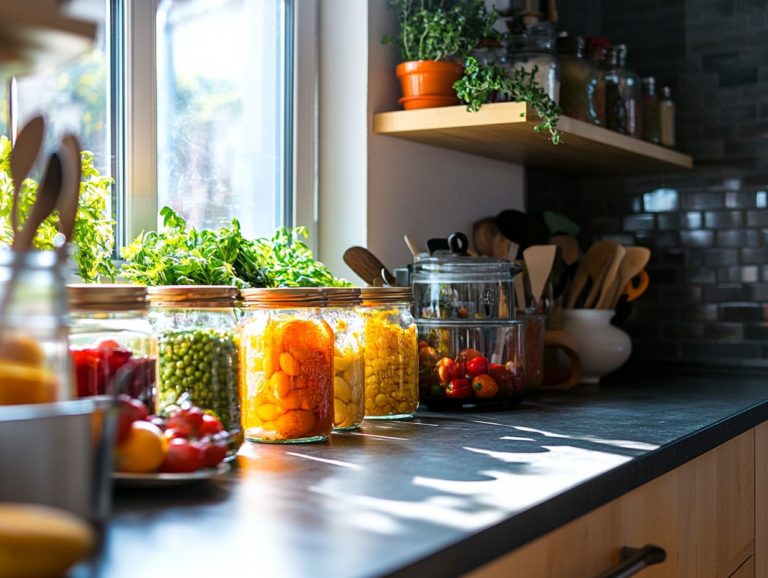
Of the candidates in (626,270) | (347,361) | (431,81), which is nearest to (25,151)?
(347,361)

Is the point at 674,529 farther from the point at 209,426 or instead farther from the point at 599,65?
the point at 599,65

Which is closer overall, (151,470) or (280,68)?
(151,470)

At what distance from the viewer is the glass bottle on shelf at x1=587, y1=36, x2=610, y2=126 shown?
2.30m

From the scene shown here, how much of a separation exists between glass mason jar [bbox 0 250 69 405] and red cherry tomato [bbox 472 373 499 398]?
1.00 metres

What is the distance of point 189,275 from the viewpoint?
1.60m

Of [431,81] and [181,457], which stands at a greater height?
[431,81]

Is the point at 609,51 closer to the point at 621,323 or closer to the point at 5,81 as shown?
the point at 621,323

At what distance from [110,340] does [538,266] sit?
3.91 ft

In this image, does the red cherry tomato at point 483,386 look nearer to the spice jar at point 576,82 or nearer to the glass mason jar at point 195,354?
the glass mason jar at point 195,354

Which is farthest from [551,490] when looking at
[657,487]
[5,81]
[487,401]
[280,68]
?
[280,68]

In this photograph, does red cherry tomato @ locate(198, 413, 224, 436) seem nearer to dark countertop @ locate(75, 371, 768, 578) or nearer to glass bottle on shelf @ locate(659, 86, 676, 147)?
dark countertop @ locate(75, 371, 768, 578)

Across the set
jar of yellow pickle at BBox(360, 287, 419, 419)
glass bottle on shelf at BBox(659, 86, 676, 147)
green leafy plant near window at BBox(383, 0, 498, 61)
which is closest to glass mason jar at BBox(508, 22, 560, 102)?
green leafy plant near window at BBox(383, 0, 498, 61)

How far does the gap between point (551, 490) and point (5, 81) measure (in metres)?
1.00

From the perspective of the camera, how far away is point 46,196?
1.21m
